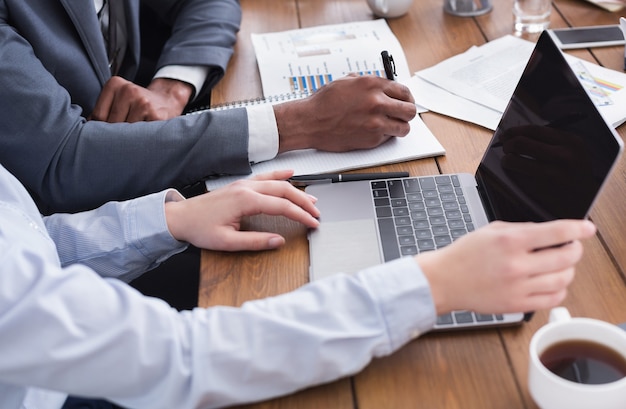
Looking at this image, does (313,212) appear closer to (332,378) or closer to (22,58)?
(332,378)

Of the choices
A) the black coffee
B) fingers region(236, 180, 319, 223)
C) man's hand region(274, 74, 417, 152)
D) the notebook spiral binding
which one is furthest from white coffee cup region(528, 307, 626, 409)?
the notebook spiral binding

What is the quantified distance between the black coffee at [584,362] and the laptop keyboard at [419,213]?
0.23 m

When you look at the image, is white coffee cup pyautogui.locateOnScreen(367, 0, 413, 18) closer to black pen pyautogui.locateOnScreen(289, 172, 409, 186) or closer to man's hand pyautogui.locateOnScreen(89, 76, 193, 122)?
man's hand pyautogui.locateOnScreen(89, 76, 193, 122)

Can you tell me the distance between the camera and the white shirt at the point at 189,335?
67 centimetres

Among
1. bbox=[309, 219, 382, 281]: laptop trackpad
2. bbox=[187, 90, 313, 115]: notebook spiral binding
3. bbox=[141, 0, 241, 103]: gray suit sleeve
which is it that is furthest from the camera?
bbox=[141, 0, 241, 103]: gray suit sleeve

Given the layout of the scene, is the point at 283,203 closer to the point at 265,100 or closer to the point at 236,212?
the point at 236,212

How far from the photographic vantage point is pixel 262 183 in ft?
3.01

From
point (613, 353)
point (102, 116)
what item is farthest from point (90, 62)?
point (613, 353)

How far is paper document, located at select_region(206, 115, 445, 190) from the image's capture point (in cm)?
102

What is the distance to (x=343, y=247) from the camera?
847 mm

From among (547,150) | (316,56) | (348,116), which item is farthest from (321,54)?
(547,150)

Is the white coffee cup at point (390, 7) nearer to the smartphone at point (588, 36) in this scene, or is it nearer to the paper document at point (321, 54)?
the paper document at point (321, 54)

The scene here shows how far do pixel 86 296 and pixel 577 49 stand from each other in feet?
3.21

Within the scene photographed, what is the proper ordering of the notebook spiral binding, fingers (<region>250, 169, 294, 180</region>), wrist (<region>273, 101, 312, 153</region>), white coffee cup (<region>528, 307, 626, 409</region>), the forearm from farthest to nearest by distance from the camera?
1. the notebook spiral binding
2. wrist (<region>273, 101, 312, 153</region>)
3. fingers (<region>250, 169, 294, 180</region>)
4. the forearm
5. white coffee cup (<region>528, 307, 626, 409</region>)
